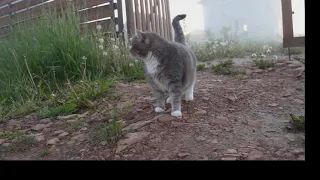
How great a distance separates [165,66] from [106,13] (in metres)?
1.22

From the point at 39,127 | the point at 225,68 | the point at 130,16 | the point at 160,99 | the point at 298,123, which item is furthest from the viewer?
the point at 225,68

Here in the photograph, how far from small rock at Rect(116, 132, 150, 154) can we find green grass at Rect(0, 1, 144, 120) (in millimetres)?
533

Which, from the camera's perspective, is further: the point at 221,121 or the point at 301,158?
the point at 221,121

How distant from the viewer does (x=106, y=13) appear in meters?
2.23

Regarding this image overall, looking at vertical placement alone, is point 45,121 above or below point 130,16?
below

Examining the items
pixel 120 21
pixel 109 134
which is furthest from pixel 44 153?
pixel 120 21

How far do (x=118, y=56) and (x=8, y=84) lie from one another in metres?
0.76

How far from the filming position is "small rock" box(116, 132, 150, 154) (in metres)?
0.91

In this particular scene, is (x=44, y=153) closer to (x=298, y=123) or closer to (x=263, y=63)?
(x=298, y=123)

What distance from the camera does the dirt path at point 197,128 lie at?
2.67 ft

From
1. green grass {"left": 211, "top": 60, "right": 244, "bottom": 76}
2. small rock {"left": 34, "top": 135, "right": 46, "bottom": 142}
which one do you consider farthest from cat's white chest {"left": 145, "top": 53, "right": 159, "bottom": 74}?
green grass {"left": 211, "top": 60, "right": 244, "bottom": 76}
